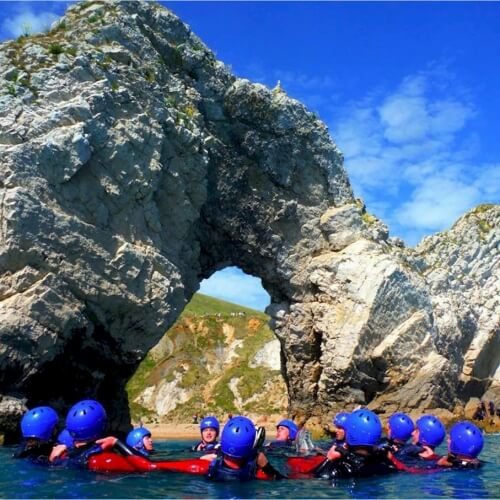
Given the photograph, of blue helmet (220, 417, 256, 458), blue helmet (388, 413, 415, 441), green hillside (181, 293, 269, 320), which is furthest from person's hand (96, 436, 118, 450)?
green hillside (181, 293, 269, 320)

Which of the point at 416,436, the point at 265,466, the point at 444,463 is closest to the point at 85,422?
the point at 265,466

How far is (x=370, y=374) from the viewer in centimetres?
3503

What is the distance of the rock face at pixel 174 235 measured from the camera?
24.5 m

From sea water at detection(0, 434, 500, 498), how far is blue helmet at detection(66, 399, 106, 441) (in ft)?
2.55

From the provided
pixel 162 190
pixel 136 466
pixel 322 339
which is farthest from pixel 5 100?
pixel 322 339

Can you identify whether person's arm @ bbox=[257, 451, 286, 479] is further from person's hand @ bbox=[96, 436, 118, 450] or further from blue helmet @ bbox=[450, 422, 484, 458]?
blue helmet @ bbox=[450, 422, 484, 458]

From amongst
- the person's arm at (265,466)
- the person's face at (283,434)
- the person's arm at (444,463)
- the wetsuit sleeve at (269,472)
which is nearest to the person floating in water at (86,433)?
the person's arm at (265,466)

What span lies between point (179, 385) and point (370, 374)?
1042 inches

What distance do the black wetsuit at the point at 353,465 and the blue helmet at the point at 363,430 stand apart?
30cm

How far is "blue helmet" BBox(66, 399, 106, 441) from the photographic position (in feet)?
41.8

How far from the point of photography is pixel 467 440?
14.7 metres

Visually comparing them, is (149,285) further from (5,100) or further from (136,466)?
(136,466)

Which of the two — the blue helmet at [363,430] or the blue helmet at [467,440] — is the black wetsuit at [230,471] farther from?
the blue helmet at [467,440]

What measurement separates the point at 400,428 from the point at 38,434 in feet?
34.9
